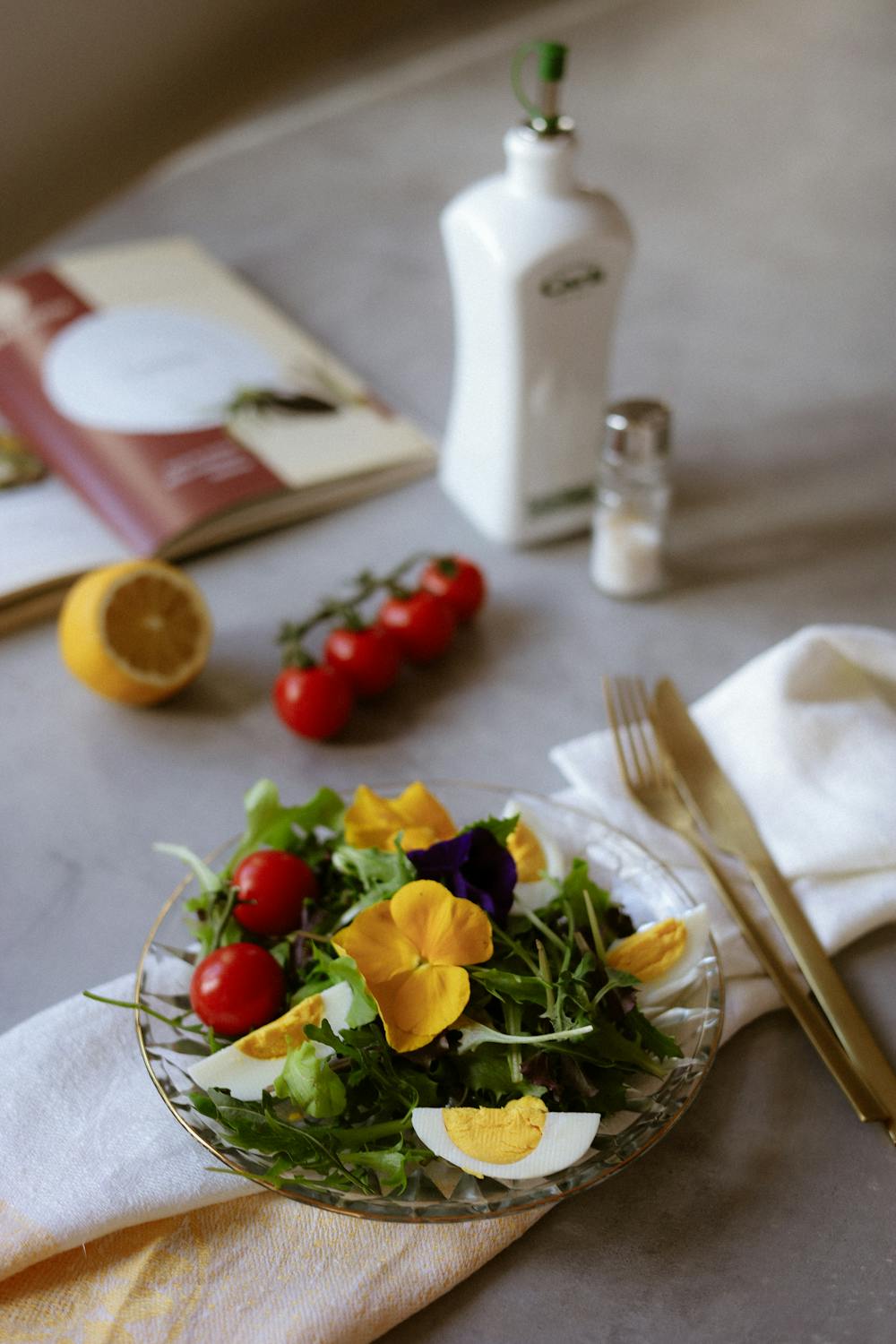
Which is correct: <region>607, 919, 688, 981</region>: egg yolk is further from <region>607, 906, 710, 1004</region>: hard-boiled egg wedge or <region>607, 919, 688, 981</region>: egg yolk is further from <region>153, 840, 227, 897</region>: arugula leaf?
<region>153, 840, 227, 897</region>: arugula leaf

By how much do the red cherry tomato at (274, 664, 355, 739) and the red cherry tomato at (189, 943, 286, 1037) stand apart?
230mm

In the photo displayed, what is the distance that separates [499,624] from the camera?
2.99 feet

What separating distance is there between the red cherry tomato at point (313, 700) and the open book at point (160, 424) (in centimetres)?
20

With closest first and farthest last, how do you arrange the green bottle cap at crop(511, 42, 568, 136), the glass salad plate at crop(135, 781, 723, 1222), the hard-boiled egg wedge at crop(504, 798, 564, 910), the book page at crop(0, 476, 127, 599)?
1. the glass salad plate at crop(135, 781, 723, 1222)
2. the hard-boiled egg wedge at crop(504, 798, 564, 910)
3. the green bottle cap at crop(511, 42, 568, 136)
4. the book page at crop(0, 476, 127, 599)

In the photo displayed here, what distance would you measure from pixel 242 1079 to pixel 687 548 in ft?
1.86

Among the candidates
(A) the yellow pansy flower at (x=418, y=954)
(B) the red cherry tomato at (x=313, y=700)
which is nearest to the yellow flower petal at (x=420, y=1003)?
(A) the yellow pansy flower at (x=418, y=954)

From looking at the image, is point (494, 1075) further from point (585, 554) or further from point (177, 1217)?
point (585, 554)

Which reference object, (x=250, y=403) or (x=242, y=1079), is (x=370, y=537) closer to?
(x=250, y=403)

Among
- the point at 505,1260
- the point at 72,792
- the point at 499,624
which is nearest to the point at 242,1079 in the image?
the point at 505,1260

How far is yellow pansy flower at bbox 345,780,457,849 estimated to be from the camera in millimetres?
642

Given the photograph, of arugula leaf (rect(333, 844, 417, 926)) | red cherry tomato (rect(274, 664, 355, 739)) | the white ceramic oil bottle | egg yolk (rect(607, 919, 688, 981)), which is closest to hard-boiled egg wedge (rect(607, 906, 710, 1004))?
egg yolk (rect(607, 919, 688, 981))

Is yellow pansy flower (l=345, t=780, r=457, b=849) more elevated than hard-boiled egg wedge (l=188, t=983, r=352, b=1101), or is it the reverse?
hard-boiled egg wedge (l=188, t=983, r=352, b=1101)

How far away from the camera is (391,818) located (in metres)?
0.64

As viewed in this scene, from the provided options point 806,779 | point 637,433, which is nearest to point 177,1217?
point 806,779
